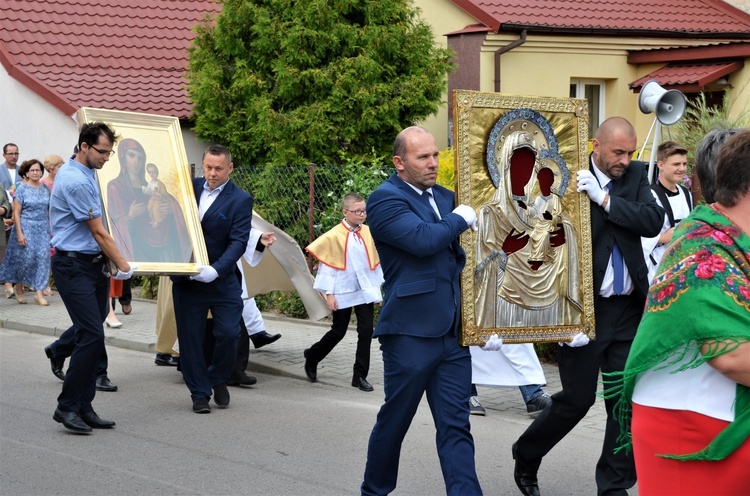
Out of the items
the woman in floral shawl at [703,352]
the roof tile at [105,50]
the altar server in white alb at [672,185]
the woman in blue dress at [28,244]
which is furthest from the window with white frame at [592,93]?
the woman in floral shawl at [703,352]

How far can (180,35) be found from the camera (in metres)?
22.0

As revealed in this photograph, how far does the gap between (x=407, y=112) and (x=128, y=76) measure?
7.51m

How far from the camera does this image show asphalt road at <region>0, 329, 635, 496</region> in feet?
19.6

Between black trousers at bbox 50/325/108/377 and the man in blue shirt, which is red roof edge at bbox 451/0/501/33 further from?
the man in blue shirt

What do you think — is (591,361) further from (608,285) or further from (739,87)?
(739,87)

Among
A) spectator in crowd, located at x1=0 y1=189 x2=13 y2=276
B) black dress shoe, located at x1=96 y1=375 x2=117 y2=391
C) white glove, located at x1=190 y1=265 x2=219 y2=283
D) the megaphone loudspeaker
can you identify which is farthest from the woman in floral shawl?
spectator in crowd, located at x1=0 y1=189 x2=13 y2=276

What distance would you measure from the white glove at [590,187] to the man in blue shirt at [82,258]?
11.0ft

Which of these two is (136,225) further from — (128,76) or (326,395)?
(128,76)

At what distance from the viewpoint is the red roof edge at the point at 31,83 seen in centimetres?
1823

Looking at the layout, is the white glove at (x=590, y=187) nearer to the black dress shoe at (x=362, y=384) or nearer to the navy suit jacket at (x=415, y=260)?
the navy suit jacket at (x=415, y=260)

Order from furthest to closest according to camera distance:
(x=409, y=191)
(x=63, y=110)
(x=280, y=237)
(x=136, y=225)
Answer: (x=63, y=110) → (x=280, y=237) → (x=136, y=225) → (x=409, y=191)

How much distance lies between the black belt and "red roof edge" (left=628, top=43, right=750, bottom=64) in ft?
42.4

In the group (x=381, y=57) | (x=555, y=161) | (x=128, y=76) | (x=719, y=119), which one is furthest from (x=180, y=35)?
(x=555, y=161)

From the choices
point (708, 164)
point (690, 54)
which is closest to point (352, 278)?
point (708, 164)
